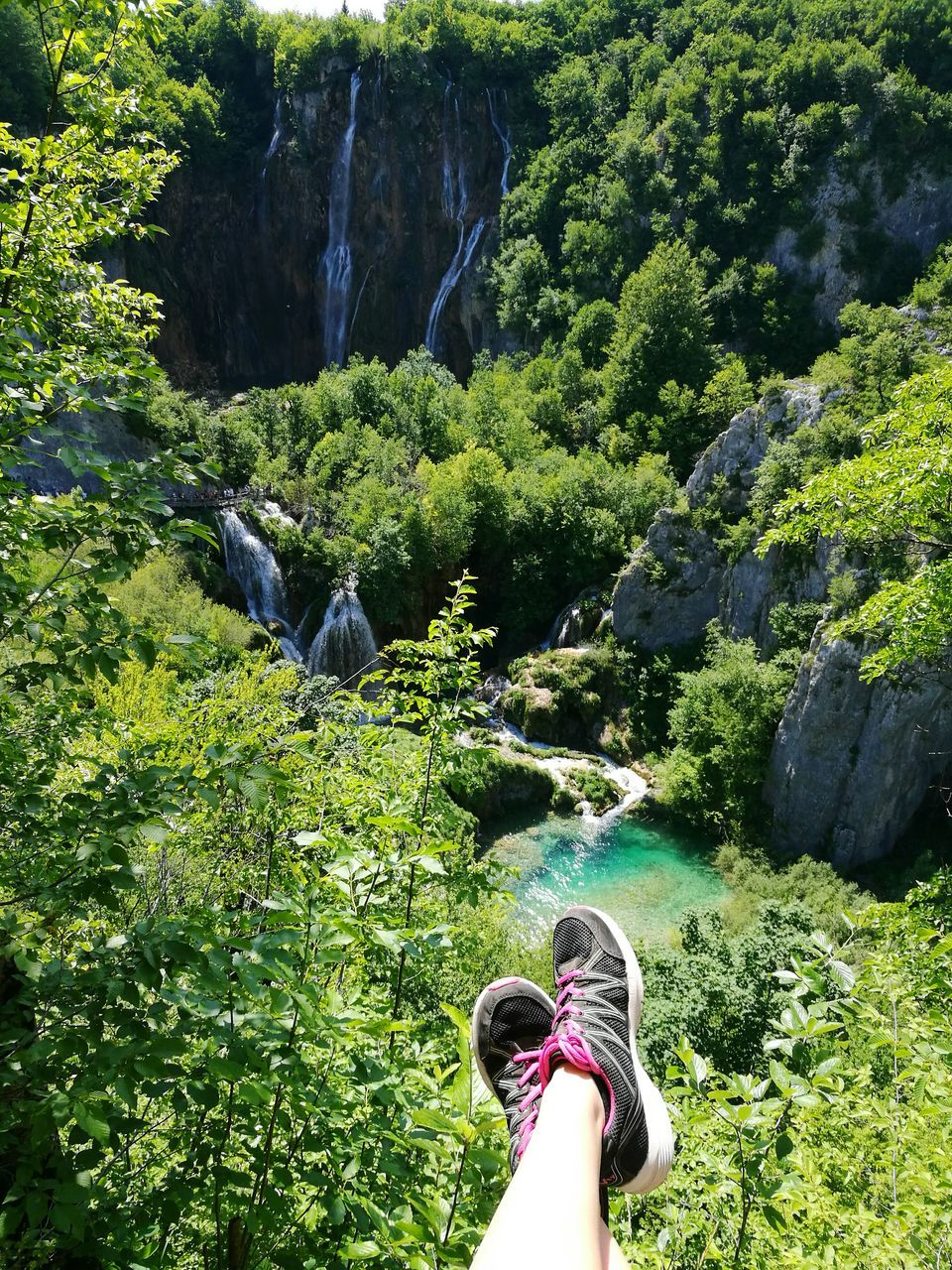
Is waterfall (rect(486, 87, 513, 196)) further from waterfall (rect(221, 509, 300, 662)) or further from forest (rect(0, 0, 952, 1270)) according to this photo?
waterfall (rect(221, 509, 300, 662))

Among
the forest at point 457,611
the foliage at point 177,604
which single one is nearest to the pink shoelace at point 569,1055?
the forest at point 457,611

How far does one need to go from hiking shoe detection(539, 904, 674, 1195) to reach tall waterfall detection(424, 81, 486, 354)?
40022mm

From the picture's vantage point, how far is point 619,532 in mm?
21906

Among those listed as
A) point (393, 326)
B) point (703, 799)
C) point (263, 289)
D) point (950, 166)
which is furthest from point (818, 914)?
point (263, 289)

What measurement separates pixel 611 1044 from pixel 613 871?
43.3ft

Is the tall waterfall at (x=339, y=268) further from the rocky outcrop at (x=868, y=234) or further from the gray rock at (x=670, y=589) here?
the gray rock at (x=670, y=589)

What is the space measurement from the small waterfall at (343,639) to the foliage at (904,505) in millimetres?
15068

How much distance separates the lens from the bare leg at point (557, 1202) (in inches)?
50.4

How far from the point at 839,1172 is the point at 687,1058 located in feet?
9.99

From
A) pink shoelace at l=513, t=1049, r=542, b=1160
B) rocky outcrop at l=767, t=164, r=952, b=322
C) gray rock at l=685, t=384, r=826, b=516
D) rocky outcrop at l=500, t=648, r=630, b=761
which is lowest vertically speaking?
rocky outcrop at l=500, t=648, r=630, b=761

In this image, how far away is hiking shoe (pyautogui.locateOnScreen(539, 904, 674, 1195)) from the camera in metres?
1.88

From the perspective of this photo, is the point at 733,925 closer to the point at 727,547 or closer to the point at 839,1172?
the point at 839,1172

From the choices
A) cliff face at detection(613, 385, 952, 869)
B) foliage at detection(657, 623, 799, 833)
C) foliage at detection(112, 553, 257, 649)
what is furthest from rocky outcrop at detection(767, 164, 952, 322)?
foliage at detection(112, 553, 257, 649)

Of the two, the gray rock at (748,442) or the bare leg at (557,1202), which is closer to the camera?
the bare leg at (557,1202)
